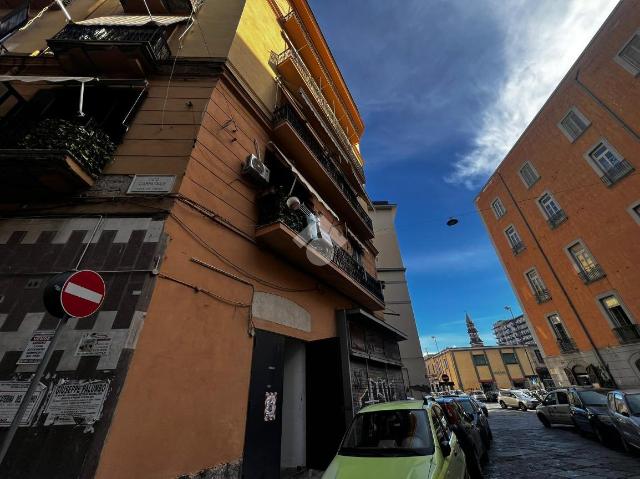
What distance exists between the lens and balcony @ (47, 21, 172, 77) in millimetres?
6957

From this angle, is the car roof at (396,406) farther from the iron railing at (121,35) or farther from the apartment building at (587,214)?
the apartment building at (587,214)

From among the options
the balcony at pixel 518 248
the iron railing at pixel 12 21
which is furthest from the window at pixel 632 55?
the iron railing at pixel 12 21

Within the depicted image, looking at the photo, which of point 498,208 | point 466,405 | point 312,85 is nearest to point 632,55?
point 498,208

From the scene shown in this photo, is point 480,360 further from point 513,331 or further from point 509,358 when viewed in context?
point 513,331

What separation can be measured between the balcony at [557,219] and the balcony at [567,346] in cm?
795

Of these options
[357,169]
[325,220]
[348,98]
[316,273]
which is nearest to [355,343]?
[316,273]

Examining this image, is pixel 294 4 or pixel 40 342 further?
pixel 294 4

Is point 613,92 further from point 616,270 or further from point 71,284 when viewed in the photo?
point 71,284

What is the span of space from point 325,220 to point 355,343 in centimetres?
483

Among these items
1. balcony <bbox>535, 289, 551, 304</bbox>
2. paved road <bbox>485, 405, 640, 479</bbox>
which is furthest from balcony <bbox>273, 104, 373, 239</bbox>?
balcony <bbox>535, 289, 551, 304</bbox>

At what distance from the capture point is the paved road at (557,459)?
5.98 meters

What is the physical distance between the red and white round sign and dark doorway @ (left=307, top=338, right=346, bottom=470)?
5.86 meters

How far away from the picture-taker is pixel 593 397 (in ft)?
33.1

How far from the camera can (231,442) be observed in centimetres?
491
